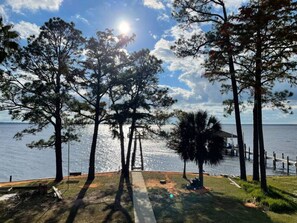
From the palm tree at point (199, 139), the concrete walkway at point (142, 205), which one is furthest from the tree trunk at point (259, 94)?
the concrete walkway at point (142, 205)

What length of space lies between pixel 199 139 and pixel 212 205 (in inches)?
232

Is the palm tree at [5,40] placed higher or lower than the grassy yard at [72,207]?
higher

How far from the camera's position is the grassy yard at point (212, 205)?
10250mm

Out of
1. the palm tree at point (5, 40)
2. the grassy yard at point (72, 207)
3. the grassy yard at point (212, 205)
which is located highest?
the palm tree at point (5, 40)

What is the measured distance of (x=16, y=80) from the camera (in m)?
18.9

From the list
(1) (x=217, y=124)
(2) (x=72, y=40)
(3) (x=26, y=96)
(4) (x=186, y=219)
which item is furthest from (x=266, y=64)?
(3) (x=26, y=96)

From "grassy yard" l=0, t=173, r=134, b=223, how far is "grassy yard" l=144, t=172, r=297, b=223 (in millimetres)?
1591

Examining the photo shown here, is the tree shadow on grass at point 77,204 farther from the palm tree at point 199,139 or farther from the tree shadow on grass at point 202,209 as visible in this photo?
the palm tree at point 199,139

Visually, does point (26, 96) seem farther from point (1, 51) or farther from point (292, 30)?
point (292, 30)

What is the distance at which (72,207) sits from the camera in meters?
12.2

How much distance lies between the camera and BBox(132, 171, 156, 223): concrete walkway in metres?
10.4

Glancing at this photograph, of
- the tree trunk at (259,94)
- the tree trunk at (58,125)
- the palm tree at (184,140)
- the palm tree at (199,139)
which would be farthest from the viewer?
the tree trunk at (58,125)

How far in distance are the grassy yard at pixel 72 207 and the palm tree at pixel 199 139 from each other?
4895 millimetres

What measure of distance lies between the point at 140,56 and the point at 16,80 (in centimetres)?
936
